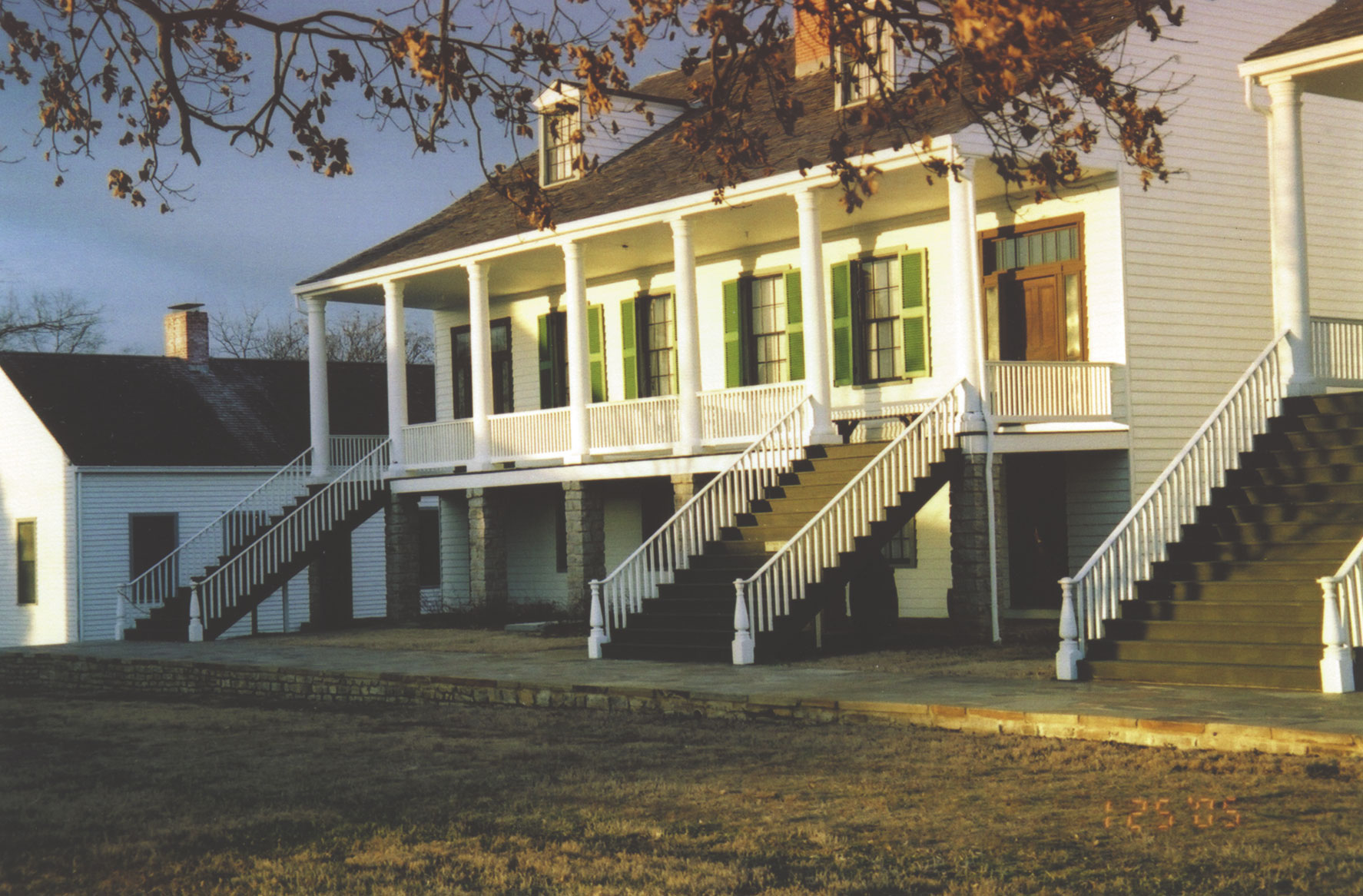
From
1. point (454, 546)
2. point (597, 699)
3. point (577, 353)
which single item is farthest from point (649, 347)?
point (597, 699)

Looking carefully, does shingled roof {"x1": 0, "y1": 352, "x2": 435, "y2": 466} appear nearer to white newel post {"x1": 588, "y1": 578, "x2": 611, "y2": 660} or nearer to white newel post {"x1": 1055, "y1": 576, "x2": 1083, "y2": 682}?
white newel post {"x1": 588, "y1": 578, "x2": 611, "y2": 660}

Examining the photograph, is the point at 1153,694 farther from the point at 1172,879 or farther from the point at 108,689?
the point at 108,689

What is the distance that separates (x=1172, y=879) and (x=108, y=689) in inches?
642

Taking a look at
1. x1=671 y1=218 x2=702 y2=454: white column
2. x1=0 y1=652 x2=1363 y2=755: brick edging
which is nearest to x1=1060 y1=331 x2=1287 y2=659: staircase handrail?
x1=0 y1=652 x2=1363 y2=755: brick edging

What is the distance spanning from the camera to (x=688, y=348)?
21.5 meters

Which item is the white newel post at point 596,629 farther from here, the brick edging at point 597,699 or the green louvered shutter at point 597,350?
the green louvered shutter at point 597,350

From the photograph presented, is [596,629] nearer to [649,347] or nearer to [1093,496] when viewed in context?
[1093,496]

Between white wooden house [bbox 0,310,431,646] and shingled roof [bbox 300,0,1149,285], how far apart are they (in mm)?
6784

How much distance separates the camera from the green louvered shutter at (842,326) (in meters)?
22.2

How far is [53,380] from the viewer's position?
34.1 metres

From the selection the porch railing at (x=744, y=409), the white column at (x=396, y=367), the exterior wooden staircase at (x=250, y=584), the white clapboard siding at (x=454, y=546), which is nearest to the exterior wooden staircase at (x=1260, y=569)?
the porch railing at (x=744, y=409)

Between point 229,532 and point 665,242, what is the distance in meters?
9.15

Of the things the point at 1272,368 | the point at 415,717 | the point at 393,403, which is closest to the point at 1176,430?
the point at 1272,368

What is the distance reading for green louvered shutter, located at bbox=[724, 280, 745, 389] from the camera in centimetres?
2378
